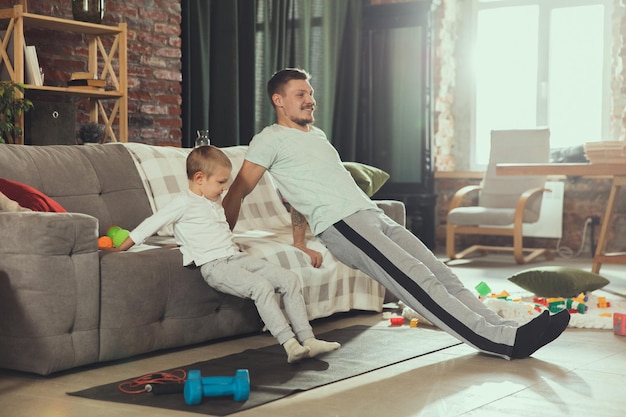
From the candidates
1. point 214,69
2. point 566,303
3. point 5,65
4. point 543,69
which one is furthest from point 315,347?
point 543,69

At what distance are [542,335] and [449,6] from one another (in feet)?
17.8

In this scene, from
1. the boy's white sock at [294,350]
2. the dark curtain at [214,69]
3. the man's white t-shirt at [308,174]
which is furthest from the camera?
the dark curtain at [214,69]

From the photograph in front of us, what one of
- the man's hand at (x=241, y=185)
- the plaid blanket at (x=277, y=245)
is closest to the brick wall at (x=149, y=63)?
the plaid blanket at (x=277, y=245)

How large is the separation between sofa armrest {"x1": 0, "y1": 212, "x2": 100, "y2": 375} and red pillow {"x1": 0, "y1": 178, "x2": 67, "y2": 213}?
30cm

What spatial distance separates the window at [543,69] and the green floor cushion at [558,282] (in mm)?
3476

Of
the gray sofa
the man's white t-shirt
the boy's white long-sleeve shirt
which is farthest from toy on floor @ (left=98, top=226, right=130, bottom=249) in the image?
the man's white t-shirt

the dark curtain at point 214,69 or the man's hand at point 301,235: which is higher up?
the dark curtain at point 214,69

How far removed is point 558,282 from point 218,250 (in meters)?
1.92

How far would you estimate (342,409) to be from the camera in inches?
98.8

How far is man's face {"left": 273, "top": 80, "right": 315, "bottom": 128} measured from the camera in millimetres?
3479

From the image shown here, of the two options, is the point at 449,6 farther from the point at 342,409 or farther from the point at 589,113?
the point at 342,409

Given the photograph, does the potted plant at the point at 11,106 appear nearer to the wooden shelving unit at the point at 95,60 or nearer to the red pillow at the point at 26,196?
the wooden shelving unit at the point at 95,60

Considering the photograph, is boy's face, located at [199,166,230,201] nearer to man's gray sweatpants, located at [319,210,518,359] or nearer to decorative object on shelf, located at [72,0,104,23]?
man's gray sweatpants, located at [319,210,518,359]

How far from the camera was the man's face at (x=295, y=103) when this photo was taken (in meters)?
3.48
